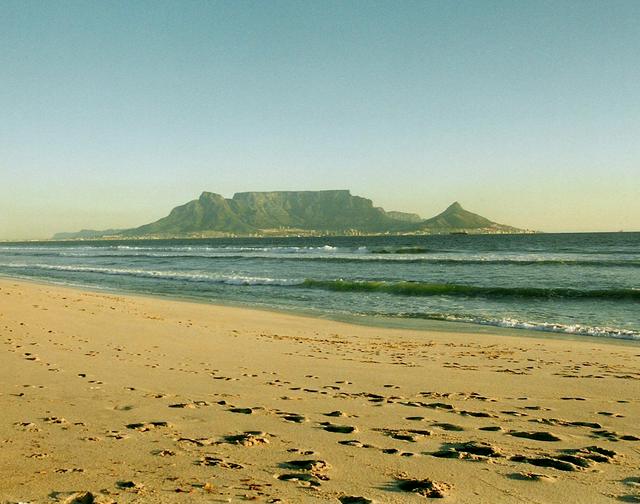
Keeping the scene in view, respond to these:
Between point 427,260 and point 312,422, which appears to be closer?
point 312,422

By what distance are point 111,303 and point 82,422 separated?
46.3ft

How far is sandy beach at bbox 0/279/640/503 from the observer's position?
3.54 m

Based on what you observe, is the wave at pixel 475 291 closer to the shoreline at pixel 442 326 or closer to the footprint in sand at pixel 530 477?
the shoreline at pixel 442 326

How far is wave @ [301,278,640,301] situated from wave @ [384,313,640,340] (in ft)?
21.4

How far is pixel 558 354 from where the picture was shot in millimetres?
9781

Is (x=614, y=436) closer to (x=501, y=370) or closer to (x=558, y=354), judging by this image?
(x=501, y=370)

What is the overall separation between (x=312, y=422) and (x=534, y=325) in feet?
35.3

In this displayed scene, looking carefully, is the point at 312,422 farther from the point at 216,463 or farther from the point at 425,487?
the point at 425,487

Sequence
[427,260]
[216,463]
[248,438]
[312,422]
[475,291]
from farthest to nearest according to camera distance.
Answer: [427,260] → [475,291] → [312,422] → [248,438] → [216,463]

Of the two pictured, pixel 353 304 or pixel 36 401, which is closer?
pixel 36 401

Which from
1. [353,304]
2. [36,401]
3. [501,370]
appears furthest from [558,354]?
[353,304]

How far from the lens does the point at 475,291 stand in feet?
75.2

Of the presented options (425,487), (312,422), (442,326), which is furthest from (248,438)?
(442,326)

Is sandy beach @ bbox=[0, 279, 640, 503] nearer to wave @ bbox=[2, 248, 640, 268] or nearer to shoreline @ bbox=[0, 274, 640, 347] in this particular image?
shoreline @ bbox=[0, 274, 640, 347]
